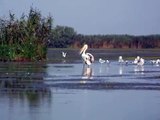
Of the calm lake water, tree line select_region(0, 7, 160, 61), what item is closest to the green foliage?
tree line select_region(0, 7, 160, 61)

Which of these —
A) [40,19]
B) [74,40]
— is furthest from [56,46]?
[40,19]

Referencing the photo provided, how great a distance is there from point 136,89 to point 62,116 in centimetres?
779

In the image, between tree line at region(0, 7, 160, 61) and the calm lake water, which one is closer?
the calm lake water

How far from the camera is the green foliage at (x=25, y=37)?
4525 centimetres

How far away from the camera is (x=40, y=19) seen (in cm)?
4875

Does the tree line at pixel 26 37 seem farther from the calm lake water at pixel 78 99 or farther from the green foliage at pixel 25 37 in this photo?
the calm lake water at pixel 78 99

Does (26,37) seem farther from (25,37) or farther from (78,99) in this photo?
(78,99)

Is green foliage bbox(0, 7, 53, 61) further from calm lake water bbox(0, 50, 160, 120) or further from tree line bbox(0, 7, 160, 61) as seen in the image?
calm lake water bbox(0, 50, 160, 120)

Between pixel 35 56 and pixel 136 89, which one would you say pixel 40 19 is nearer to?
pixel 35 56

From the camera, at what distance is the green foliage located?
45250 mm

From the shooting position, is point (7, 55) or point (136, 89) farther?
point (7, 55)

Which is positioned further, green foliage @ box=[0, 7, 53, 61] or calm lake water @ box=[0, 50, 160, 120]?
green foliage @ box=[0, 7, 53, 61]

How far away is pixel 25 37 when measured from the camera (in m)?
46.8

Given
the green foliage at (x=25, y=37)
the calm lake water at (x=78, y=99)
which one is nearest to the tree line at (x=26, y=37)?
the green foliage at (x=25, y=37)
